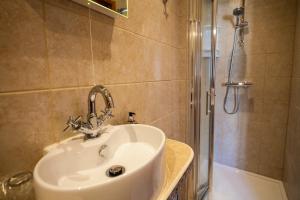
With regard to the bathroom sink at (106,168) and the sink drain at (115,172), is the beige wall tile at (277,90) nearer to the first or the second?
the bathroom sink at (106,168)

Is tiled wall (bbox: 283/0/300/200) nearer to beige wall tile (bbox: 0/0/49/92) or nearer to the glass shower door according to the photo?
the glass shower door

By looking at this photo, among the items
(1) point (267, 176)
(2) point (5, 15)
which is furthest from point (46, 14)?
(1) point (267, 176)

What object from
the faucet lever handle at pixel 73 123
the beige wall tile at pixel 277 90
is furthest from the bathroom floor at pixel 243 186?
the faucet lever handle at pixel 73 123

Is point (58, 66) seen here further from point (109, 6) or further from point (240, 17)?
point (240, 17)

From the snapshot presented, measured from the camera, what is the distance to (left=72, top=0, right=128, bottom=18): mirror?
2.00 ft

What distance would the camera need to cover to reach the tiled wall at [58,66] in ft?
1.44

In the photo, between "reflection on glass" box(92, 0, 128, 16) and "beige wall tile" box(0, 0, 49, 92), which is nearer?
"beige wall tile" box(0, 0, 49, 92)

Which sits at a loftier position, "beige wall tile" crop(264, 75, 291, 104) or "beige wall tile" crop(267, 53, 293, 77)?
"beige wall tile" crop(267, 53, 293, 77)

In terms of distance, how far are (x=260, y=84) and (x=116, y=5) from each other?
6.03ft

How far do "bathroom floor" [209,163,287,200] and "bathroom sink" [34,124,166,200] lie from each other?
144 cm

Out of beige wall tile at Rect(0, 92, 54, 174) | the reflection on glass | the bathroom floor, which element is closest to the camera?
beige wall tile at Rect(0, 92, 54, 174)

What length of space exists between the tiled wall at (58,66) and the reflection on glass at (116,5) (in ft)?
0.15

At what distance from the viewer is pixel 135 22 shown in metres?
0.89

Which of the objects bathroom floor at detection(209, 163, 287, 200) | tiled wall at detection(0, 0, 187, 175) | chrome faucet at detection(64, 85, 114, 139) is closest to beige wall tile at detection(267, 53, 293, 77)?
bathroom floor at detection(209, 163, 287, 200)
